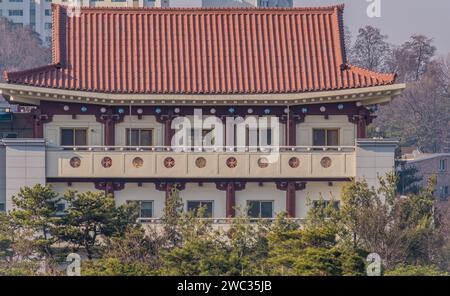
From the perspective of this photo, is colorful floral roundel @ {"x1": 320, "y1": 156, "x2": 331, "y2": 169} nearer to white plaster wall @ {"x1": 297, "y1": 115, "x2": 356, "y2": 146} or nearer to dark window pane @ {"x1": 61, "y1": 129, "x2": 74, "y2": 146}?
white plaster wall @ {"x1": 297, "y1": 115, "x2": 356, "y2": 146}

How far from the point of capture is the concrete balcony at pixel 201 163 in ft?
179

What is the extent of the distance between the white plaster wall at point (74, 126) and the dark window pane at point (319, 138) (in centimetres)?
757

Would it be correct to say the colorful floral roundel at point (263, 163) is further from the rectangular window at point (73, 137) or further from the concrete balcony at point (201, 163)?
the rectangular window at point (73, 137)

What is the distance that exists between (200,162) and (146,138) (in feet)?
8.71

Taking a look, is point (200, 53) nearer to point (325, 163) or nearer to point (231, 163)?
point (231, 163)

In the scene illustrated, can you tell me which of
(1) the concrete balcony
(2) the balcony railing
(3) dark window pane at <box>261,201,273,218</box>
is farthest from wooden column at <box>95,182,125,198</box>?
(3) dark window pane at <box>261,201,273,218</box>

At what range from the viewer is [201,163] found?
180 ft

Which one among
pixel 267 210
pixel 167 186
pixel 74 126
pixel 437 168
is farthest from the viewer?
pixel 437 168

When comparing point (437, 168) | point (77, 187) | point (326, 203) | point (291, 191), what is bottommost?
point (326, 203)

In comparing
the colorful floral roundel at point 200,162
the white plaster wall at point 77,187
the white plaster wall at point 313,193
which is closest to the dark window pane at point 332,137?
the white plaster wall at point 313,193

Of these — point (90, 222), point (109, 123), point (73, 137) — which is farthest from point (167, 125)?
point (90, 222)

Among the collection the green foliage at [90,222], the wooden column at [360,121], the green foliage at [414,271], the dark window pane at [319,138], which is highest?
the wooden column at [360,121]
